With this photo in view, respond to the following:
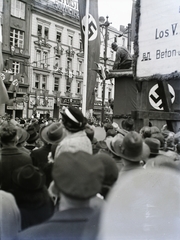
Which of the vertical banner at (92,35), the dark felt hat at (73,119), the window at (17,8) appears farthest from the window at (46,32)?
the dark felt hat at (73,119)

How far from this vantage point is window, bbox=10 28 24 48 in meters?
32.6

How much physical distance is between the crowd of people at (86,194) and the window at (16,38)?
→ 102 ft

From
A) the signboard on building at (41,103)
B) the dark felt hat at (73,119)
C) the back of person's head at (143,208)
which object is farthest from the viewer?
the signboard on building at (41,103)

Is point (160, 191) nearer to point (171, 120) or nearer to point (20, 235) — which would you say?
point (20, 235)

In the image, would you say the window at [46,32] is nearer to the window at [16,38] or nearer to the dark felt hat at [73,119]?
the window at [16,38]

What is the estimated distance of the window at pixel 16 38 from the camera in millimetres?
32562

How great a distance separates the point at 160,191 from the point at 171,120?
113 inches

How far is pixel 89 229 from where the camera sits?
183 centimetres

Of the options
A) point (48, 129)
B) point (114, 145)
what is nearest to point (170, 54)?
point (114, 145)

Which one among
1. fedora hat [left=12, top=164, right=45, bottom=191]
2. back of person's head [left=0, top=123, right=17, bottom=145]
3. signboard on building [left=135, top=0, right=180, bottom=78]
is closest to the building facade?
signboard on building [left=135, top=0, right=180, bottom=78]

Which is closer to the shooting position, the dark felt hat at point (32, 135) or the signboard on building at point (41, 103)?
the dark felt hat at point (32, 135)

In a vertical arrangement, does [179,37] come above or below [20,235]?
above

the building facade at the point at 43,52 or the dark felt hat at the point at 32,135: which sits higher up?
the building facade at the point at 43,52

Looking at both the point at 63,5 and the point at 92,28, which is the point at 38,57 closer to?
the point at 63,5
